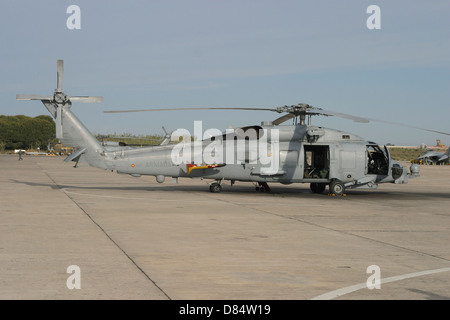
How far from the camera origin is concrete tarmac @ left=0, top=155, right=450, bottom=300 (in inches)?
314

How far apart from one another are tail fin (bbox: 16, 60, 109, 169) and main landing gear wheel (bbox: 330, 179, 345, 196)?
996 cm

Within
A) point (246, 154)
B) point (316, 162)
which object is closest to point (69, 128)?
point (246, 154)

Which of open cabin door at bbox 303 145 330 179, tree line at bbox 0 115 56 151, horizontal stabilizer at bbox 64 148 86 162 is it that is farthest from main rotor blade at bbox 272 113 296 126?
tree line at bbox 0 115 56 151

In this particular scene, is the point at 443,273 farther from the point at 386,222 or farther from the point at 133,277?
the point at 386,222

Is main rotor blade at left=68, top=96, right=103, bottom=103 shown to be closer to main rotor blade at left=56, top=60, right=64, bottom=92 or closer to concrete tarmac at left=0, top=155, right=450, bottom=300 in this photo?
main rotor blade at left=56, top=60, right=64, bottom=92

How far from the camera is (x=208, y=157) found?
945 inches

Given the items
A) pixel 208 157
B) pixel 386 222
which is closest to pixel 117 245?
pixel 386 222

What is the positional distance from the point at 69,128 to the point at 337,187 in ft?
39.7

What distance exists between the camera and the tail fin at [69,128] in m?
23.6

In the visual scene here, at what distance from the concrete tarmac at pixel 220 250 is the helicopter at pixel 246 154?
10.7 feet

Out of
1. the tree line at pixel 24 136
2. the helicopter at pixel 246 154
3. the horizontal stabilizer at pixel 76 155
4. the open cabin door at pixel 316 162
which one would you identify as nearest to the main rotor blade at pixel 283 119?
the helicopter at pixel 246 154

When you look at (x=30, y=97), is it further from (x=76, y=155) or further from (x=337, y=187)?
(x=337, y=187)

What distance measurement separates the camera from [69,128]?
941 inches

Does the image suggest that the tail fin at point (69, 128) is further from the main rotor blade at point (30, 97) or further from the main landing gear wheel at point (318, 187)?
the main landing gear wheel at point (318, 187)
